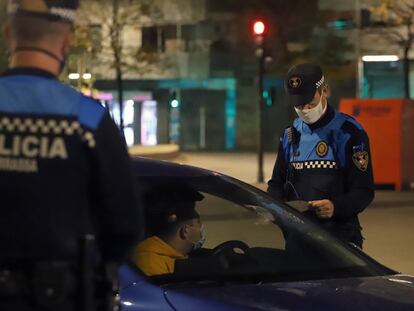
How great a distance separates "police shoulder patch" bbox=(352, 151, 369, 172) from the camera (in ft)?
14.2

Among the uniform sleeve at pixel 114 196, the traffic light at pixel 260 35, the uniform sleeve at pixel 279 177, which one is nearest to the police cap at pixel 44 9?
the uniform sleeve at pixel 114 196

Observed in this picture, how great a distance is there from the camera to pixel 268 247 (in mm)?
4082

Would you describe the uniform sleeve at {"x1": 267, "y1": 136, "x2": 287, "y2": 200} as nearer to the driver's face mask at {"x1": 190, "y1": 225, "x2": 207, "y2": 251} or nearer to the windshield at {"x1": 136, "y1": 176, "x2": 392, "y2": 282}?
the windshield at {"x1": 136, "y1": 176, "x2": 392, "y2": 282}

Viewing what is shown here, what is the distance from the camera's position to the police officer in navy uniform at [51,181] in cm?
203

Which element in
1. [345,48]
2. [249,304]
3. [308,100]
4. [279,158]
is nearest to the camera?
[249,304]

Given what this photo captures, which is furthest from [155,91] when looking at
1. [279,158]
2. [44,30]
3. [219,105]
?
[44,30]

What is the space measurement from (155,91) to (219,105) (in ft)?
10.7

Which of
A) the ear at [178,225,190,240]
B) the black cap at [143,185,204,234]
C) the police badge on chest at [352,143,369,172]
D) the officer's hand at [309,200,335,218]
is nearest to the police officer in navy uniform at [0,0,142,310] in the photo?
the black cap at [143,185,204,234]

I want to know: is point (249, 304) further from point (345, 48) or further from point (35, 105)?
point (345, 48)

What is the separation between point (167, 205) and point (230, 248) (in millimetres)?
402

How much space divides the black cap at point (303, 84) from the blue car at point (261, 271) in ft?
2.18

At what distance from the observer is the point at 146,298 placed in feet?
10.3

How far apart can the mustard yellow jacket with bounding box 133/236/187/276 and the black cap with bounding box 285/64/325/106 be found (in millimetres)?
1218

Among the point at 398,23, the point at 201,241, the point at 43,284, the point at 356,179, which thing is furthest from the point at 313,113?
the point at 398,23
